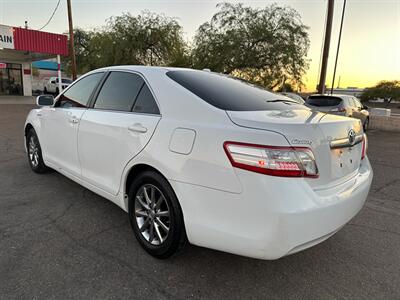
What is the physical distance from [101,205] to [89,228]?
627 mm

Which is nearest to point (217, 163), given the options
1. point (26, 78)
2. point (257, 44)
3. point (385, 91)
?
point (257, 44)

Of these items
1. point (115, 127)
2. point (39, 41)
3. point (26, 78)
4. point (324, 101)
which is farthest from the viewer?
point (26, 78)

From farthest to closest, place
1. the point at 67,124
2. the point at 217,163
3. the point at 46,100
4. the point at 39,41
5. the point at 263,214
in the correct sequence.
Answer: the point at 39,41 → the point at 46,100 → the point at 67,124 → the point at 217,163 → the point at 263,214

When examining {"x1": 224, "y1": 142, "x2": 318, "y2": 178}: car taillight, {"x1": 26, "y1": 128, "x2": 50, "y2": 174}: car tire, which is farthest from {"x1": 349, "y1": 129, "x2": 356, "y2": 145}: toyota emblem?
{"x1": 26, "y1": 128, "x2": 50, "y2": 174}: car tire

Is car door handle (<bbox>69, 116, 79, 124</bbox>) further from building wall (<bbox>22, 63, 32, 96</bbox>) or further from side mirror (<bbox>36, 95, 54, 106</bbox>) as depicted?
building wall (<bbox>22, 63, 32, 96</bbox>)

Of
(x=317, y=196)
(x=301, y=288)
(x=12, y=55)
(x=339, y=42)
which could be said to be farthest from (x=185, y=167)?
(x=339, y=42)

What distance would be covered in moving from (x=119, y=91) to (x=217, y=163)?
1.63m

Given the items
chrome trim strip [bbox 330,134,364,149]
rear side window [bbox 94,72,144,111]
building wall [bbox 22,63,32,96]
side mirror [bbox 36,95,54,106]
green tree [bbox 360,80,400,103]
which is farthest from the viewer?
green tree [bbox 360,80,400,103]

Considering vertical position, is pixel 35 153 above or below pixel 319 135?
below

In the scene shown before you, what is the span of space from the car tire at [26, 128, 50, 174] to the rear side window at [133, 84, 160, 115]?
2.55m

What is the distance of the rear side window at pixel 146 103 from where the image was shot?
2.78m

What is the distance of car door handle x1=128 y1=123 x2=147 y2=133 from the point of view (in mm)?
2723

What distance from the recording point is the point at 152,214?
2.77 metres

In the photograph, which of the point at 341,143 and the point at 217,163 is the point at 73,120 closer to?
the point at 217,163
